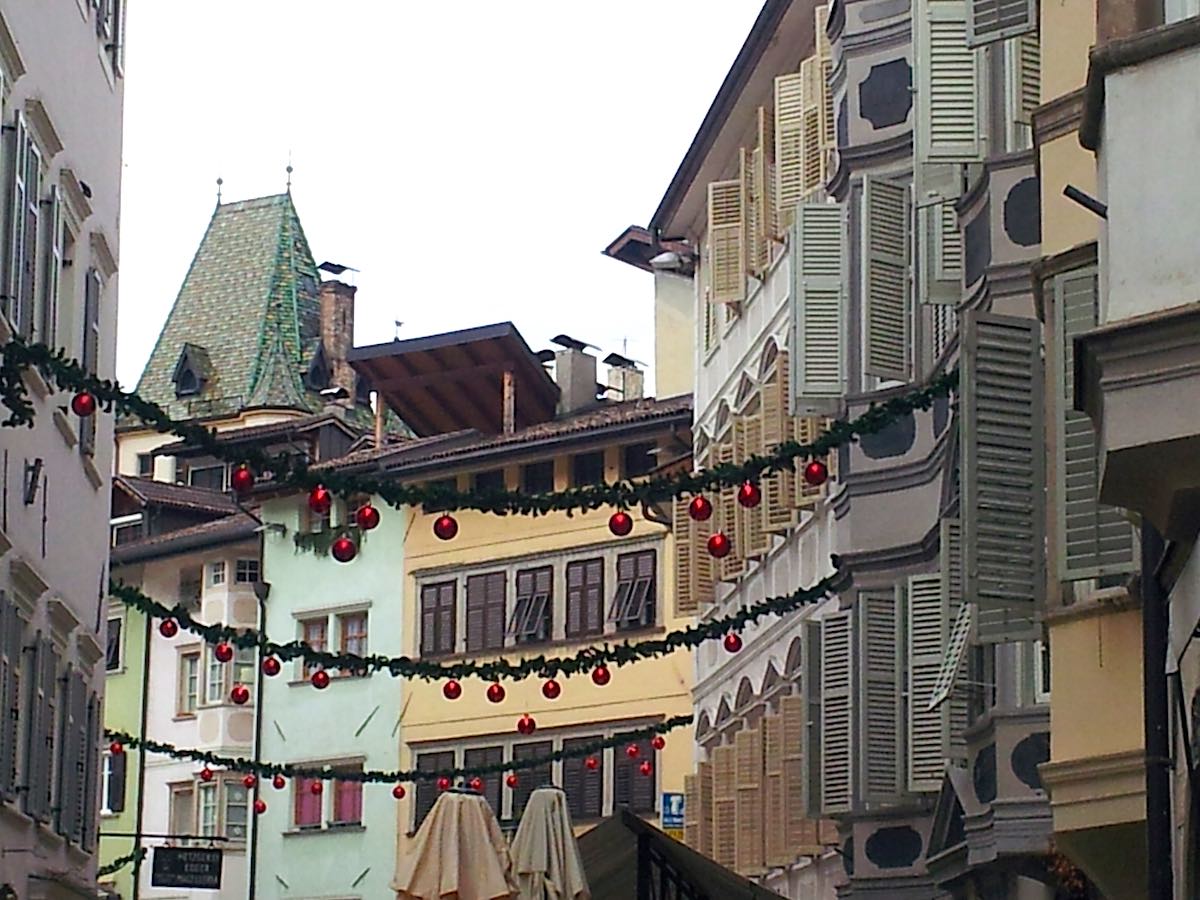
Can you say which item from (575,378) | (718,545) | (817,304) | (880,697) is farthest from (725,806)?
(575,378)

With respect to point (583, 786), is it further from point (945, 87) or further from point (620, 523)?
point (945, 87)

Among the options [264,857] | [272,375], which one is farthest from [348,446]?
[272,375]

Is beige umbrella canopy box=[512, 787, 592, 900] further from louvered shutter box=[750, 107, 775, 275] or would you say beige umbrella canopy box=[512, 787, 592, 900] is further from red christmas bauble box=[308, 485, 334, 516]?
louvered shutter box=[750, 107, 775, 275]

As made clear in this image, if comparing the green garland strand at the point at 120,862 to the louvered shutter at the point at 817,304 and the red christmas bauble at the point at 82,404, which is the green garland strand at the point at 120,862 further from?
the red christmas bauble at the point at 82,404

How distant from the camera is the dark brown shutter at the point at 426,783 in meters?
52.5

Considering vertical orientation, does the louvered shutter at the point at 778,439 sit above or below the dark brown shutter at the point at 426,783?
above

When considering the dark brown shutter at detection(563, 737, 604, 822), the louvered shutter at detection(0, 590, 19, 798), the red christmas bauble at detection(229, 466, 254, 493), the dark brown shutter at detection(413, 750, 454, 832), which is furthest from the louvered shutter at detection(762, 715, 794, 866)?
the dark brown shutter at detection(413, 750, 454, 832)

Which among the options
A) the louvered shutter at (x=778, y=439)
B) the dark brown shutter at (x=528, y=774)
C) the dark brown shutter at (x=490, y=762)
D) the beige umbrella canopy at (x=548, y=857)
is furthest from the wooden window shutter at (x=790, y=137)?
the dark brown shutter at (x=490, y=762)

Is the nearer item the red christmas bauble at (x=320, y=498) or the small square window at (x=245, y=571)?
the red christmas bauble at (x=320, y=498)

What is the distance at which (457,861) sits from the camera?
23594 mm

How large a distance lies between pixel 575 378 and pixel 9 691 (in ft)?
117

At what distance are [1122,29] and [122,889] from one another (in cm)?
5046

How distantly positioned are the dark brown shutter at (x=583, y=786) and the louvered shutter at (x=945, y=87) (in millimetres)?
28065

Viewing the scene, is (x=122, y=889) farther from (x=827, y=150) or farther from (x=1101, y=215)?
(x=1101, y=215)
